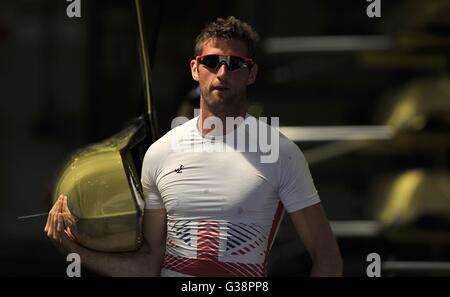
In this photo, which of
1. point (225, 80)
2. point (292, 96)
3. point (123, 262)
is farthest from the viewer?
point (292, 96)

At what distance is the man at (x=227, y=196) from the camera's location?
272 cm

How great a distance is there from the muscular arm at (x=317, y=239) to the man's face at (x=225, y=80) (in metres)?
0.34

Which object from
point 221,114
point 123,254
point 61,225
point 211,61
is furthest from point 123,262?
point 211,61

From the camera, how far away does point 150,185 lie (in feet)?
9.40

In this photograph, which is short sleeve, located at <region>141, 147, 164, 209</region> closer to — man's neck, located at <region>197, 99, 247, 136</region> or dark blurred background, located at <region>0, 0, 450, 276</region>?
man's neck, located at <region>197, 99, 247, 136</region>

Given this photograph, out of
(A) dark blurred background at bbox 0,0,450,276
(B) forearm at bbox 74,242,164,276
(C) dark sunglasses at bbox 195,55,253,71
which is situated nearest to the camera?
(C) dark sunglasses at bbox 195,55,253,71

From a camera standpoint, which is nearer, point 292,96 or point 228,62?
point 228,62

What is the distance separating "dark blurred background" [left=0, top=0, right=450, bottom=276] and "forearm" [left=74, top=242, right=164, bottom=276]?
2.67 metres

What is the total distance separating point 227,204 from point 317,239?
249mm

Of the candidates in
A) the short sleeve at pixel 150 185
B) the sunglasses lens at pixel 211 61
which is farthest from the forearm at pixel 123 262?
the sunglasses lens at pixel 211 61

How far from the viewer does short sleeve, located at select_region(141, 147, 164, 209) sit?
285cm

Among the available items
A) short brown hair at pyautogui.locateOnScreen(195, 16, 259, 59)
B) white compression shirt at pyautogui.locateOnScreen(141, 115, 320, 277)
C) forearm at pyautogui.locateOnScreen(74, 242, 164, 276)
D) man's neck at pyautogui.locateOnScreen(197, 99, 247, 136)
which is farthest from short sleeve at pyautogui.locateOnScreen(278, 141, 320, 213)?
forearm at pyautogui.locateOnScreen(74, 242, 164, 276)

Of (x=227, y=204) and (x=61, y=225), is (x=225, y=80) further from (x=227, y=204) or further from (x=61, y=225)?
(x=61, y=225)
